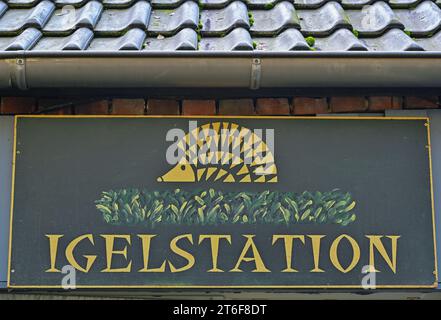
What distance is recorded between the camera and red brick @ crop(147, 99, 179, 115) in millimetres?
3689

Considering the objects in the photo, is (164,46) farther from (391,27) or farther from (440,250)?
(440,250)

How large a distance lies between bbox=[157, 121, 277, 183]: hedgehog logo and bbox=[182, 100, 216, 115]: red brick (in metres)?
0.08

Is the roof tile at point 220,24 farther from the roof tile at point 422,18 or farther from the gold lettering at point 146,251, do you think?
the gold lettering at point 146,251

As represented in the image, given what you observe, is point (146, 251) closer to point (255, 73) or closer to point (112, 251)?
point (112, 251)

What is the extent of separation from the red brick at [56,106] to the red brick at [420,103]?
155 centimetres

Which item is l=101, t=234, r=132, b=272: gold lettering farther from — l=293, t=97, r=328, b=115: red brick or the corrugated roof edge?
l=293, t=97, r=328, b=115: red brick

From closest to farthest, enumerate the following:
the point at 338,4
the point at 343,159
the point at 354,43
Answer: the point at 354,43 → the point at 343,159 → the point at 338,4

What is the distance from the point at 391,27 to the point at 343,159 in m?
0.63

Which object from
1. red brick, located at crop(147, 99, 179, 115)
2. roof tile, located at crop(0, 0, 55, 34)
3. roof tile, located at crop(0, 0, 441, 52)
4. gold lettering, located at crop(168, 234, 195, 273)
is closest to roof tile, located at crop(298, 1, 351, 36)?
roof tile, located at crop(0, 0, 441, 52)

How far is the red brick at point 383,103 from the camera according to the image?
371cm

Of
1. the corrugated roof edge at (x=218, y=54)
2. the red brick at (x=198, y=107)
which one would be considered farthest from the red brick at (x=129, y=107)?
the corrugated roof edge at (x=218, y=54)

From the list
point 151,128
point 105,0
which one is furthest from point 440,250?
point 105,0

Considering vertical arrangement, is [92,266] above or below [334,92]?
below

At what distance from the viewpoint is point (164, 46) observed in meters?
3.48
